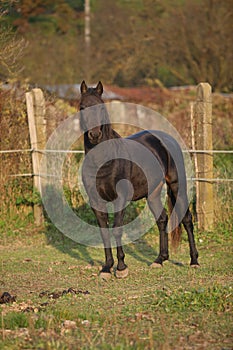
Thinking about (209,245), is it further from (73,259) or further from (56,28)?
(56,28)

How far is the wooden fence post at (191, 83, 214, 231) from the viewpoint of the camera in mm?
9227

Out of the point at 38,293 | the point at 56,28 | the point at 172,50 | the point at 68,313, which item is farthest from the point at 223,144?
the point at 56,28

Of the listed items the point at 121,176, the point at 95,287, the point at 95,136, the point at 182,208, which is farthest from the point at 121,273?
the point at 95,136

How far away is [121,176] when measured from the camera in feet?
23.0

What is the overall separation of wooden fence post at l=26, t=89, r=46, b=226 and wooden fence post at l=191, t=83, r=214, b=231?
8.50 feet

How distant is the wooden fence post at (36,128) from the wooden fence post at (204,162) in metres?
2.59

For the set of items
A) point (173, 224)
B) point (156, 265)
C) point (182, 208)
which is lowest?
point (156, 265)

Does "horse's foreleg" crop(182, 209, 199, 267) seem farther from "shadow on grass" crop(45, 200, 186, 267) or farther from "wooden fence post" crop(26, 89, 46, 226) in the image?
"wooden fence post" crop(26, 89, 46, 226)

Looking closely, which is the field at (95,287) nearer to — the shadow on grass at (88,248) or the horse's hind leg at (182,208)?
the shadow on grass at (88,248)

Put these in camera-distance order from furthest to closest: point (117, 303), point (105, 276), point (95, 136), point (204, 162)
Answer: point (204, 162), point (105, 276), point (95, 136), point (117, 303)

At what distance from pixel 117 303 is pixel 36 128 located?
5302 millimetres

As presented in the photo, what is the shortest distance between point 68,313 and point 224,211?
4.97 m

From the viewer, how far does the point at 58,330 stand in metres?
4.45

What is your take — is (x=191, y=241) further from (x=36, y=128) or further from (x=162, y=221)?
(x=36, y=128)
